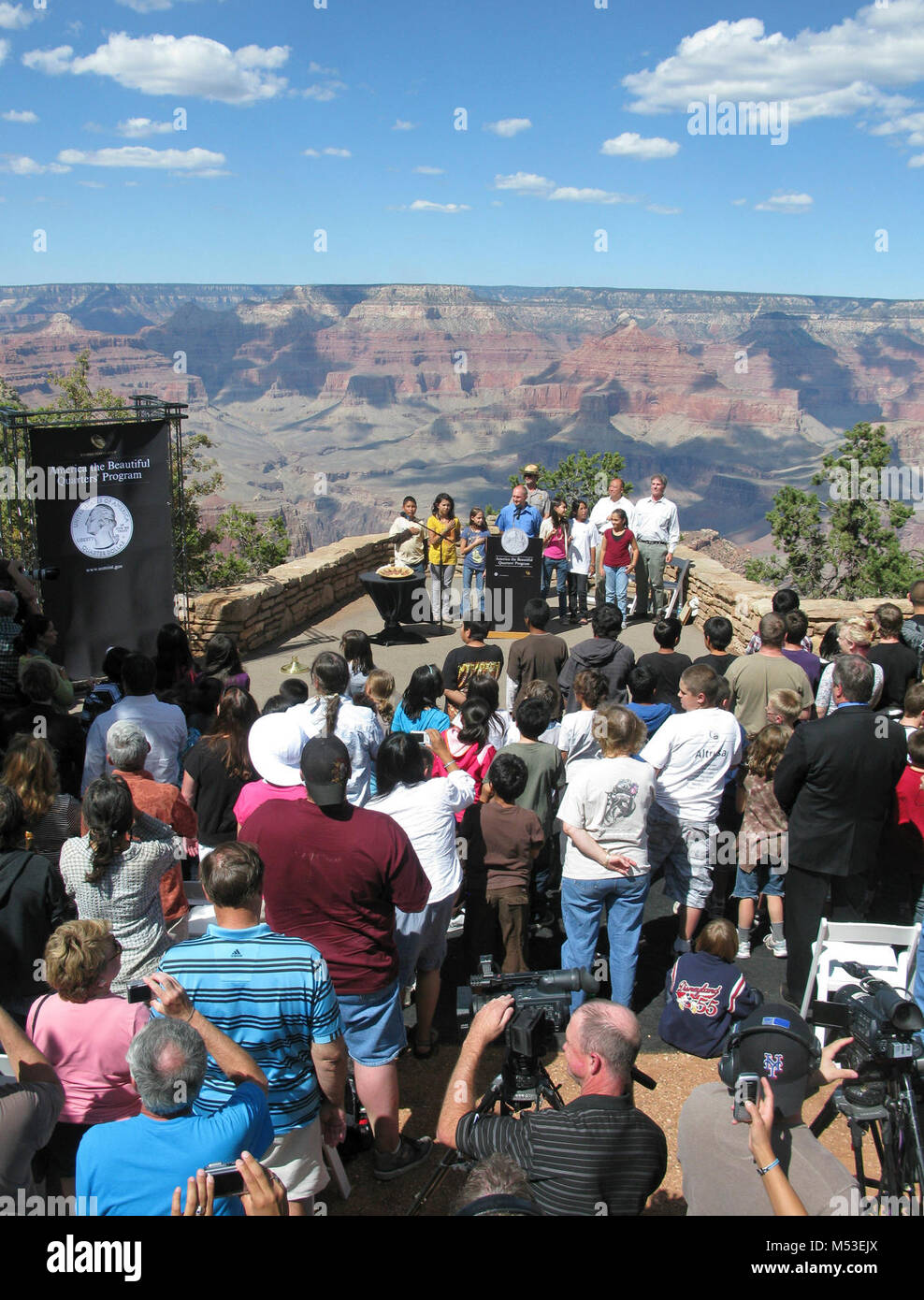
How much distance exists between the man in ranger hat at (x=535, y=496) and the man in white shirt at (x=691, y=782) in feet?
23.8

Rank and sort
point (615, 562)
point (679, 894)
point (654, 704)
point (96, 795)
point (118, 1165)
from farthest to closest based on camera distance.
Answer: point (615, 562) < point (654, 704) < point (679, 894) < point (96, 795) < point (118, 1165)

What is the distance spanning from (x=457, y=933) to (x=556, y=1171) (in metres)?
2.98

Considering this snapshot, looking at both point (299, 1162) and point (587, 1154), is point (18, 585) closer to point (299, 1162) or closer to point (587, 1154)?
point (299, 1162)

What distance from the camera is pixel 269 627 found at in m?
11.5

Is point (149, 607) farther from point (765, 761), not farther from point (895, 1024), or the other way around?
point (895, 1024)

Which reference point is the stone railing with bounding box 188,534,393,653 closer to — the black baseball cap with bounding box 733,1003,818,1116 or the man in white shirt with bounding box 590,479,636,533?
the man in white shirt with bounding box 590,479,636,533

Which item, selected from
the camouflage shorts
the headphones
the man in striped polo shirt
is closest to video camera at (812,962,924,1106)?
the headphones

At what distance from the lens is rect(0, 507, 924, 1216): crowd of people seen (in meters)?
2.53

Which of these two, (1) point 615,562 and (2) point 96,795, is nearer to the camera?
(2) point 96,795

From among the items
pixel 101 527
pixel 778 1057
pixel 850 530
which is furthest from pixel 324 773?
pixel 850 530

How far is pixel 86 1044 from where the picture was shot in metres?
3.10

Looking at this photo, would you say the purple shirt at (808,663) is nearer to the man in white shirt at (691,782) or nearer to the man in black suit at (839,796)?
the man in white shirt at (691,782)

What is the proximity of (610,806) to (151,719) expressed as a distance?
2.46 meters
